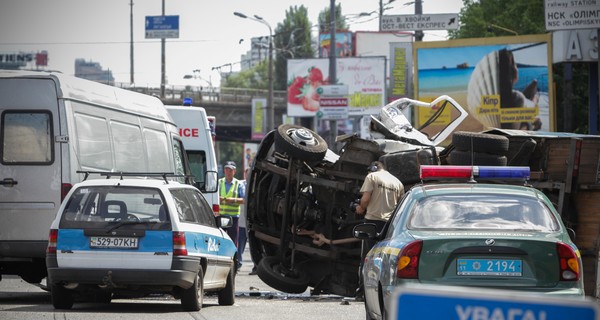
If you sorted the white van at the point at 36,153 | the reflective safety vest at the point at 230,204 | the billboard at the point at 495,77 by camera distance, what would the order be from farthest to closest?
the billboard at the point at 495,77, the reflective safety vest at the point at 230,204, the white van at the point at 36,153

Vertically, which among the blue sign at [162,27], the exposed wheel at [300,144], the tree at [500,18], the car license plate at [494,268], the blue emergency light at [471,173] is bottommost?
the car license plate at [494,268]

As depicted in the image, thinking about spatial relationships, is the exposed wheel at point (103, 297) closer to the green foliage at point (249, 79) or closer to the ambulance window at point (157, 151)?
the ambulance window at point (157, 151)

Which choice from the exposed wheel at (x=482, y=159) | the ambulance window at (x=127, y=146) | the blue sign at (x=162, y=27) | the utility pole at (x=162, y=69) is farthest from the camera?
the blue sign at (x=162, y=27)

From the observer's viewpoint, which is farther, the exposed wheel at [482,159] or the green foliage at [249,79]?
the green foliage at [249,79]

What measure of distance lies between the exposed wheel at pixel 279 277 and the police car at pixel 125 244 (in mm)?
880

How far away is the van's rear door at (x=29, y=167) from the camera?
14.5 meters

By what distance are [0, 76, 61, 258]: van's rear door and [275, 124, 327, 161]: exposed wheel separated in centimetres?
261

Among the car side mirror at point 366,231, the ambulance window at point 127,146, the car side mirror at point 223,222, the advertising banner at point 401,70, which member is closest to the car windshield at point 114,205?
the car side mirror at point 223,222

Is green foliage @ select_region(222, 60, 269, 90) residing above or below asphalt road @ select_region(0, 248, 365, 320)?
above

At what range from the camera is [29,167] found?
14594 mm

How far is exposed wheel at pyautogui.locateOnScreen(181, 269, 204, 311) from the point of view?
514 inches

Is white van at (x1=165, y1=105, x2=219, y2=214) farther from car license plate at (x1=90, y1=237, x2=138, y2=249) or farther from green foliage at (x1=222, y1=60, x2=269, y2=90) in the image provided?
green foliage at (x1=222, y1=60, x2=269, y2=90)


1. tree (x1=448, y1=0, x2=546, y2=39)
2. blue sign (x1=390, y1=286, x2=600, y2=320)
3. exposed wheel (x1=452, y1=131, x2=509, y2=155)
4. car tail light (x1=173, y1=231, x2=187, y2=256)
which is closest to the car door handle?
car tail light (x1=173, y1=231, x2=187, y2=256)

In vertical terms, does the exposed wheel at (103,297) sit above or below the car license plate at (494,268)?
below
